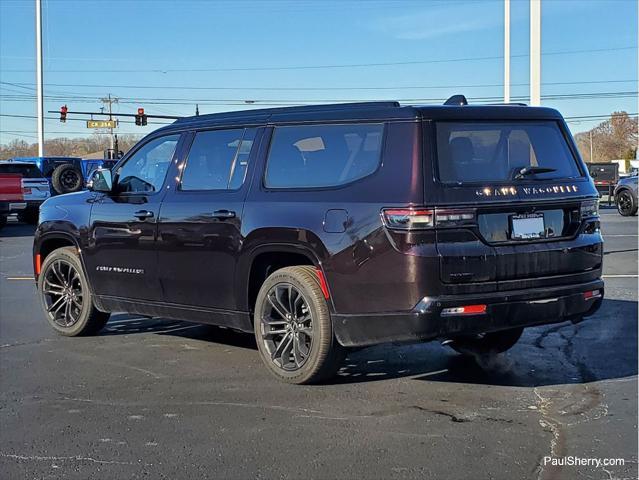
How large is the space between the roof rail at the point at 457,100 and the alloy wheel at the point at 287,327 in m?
1.77

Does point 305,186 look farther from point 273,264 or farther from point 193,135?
point 193,135

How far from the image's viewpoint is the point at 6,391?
211 inches

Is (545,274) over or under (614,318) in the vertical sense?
over

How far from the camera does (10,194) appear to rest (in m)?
21.3

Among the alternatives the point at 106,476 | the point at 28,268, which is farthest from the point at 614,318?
the point at 28,268

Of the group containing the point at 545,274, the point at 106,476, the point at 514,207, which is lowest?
the point at 106,476

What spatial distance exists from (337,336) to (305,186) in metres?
1.09

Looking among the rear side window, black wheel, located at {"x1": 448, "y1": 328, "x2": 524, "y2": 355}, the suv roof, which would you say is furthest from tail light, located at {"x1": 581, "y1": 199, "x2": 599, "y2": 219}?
the rear side window

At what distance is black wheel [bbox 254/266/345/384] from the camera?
5039mm

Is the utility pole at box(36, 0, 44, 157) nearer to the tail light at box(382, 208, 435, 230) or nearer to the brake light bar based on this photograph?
the tail light at box(382, 208, 435, 230)

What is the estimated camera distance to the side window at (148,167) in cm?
628

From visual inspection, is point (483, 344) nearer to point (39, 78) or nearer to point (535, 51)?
point (535, 51)

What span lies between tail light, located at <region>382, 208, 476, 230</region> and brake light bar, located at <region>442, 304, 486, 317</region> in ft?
1.70

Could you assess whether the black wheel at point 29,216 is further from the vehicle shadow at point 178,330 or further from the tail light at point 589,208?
the tail light at point 589,208
